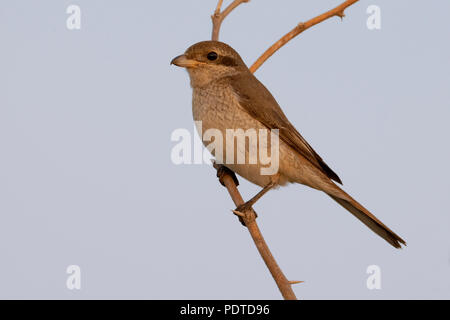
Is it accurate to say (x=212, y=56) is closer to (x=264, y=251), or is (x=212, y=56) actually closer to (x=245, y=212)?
(x=245, y=212)

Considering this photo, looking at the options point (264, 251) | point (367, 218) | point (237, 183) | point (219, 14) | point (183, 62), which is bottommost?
point (264, 251)

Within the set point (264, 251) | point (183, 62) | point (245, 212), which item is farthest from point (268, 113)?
point (264, 251)

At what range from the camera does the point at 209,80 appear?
5.74m

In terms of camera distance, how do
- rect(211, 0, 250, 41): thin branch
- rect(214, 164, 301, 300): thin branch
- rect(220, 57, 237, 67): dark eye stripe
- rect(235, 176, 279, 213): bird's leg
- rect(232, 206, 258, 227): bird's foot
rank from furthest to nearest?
rect(220, 57, 237, 67): dark eye stripe → rect(211, 0, 250, 41): thin branch → rect(235, 176, 279, 213): bird's leg → rect(232, 206, 258, 227): bird's foot → rect(214, 164, 301, 300): thin branch

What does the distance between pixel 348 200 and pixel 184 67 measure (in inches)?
69.3

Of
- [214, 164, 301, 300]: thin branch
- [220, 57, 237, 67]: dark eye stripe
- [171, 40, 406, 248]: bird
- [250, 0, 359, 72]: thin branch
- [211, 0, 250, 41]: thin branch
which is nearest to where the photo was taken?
[214, 164, 301, 300]: thin branch

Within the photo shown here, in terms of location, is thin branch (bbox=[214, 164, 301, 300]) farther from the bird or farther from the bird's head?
the bird's head

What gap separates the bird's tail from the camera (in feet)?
17.5

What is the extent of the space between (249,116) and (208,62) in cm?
58

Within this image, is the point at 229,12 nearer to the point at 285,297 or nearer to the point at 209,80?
the point at 209,80

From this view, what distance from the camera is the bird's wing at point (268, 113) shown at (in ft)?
18.4

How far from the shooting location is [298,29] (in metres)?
4.99

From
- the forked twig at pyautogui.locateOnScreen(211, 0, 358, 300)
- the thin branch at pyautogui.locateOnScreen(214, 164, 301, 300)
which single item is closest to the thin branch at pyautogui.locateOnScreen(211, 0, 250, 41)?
the forked twig at pyautogui.locateOnScreen(211, 0, 358, 300)

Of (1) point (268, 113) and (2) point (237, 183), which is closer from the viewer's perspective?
(1) point (268, 113)
